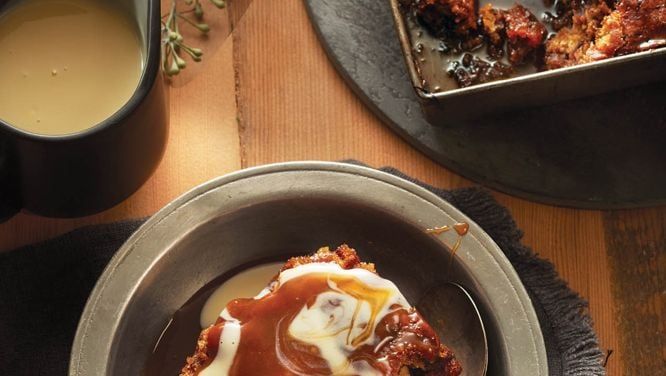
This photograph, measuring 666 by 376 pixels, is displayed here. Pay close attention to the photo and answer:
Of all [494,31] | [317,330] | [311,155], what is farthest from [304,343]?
[494,31]

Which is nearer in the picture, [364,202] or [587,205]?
[364,202]

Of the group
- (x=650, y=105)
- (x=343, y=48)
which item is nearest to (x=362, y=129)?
(x=343, y=48)

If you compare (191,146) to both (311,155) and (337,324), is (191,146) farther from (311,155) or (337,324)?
(337,324)

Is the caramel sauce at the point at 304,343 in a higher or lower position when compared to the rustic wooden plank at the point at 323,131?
lower

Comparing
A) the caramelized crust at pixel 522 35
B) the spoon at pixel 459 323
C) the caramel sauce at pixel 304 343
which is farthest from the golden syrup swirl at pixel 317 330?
the caramelized crust at pixel 522 35

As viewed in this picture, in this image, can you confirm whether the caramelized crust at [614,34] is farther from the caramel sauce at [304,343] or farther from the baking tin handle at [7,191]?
the baking tin handle at [7,191]

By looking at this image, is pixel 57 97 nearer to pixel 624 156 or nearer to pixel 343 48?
pixel 343 48

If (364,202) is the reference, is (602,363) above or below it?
below
